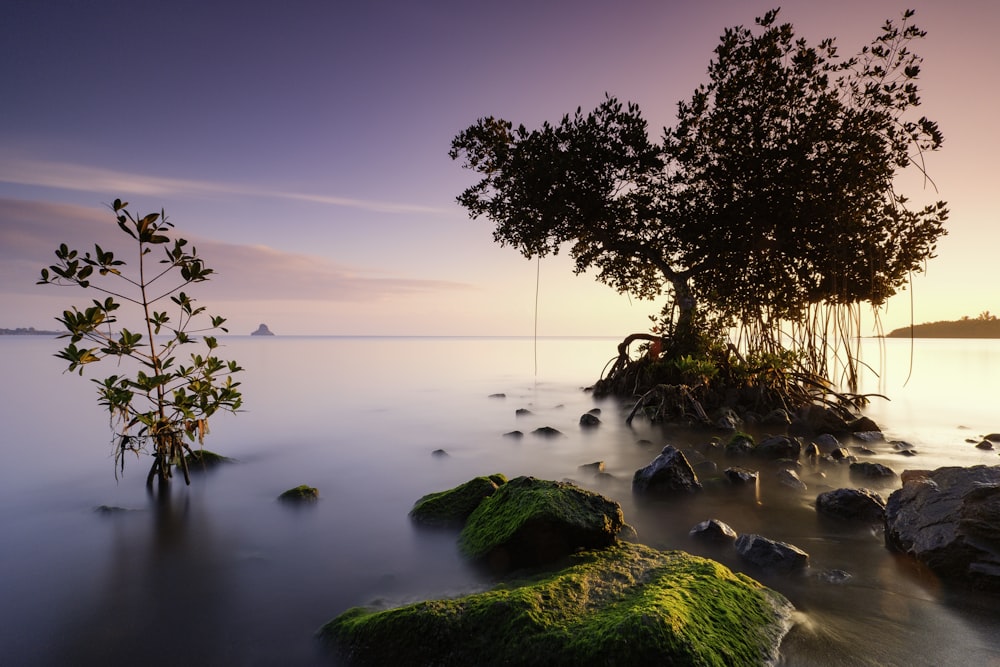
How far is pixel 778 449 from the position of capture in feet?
30.0

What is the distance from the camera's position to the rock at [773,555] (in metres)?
4.54

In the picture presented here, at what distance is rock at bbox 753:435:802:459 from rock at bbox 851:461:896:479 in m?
1.03

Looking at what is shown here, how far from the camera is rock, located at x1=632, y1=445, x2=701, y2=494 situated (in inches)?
281

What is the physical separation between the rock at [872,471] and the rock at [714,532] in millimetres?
4311

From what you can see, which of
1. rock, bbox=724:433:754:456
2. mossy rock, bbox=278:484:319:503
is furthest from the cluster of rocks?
rock, bbox=724:433:754:456

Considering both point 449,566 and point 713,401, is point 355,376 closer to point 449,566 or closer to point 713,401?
point 713,401

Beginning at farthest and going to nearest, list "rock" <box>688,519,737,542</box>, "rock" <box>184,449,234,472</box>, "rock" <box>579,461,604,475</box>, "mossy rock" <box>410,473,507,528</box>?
"rock" <box>184,449,234,472</box> → "rock" <box>579,461,604,475</box> → "mossy rock" <box>410,473,507,528</box> → "rock" <box>688,519,737,542</box>

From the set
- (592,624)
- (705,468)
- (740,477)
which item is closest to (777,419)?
(705,468)

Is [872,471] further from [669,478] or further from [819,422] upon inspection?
[819,422]

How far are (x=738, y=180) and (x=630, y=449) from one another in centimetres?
912

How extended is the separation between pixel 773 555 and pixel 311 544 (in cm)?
511

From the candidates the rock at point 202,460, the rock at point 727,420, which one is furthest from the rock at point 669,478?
the rock at point 202,460

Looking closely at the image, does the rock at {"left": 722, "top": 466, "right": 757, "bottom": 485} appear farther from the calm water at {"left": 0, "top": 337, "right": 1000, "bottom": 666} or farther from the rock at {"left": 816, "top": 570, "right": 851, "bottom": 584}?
the rock at {"left": 816, "top": 570, "right": 851, "bottom": 584}

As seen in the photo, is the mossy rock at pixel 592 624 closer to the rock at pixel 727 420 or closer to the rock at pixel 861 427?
the rock at pixel 727 420
